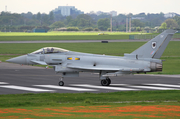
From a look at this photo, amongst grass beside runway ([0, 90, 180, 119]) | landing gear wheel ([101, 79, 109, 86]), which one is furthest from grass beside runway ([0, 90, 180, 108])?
landing gear wheel ([101, 79, 109, 86])

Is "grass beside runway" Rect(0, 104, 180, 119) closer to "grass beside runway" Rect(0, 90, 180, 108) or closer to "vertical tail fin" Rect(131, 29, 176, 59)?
"grass beside runway" Rect(0, 90, 180, 108)

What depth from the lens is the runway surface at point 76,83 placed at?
2359cm

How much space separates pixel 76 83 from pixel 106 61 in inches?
116

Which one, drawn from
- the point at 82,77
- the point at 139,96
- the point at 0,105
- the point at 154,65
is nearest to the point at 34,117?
the point at 0,105

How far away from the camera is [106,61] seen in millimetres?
26000

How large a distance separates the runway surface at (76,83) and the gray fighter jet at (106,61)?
3.50 feet

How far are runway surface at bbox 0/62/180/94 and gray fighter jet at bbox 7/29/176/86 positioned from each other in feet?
3.50

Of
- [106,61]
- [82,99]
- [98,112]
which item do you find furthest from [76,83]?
[98,112]

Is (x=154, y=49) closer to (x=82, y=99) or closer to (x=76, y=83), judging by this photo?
(x=76, y=83)

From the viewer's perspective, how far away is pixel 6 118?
12750 mm

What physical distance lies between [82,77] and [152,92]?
9952mm

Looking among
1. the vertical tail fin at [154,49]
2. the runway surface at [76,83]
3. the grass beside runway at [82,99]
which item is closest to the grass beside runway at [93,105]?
the grass beside runway at [82,99]

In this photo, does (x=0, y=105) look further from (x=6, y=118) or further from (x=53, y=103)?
(x=6, y=118)

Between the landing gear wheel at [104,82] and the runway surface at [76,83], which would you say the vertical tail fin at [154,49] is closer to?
the runway surface at [76,83]
